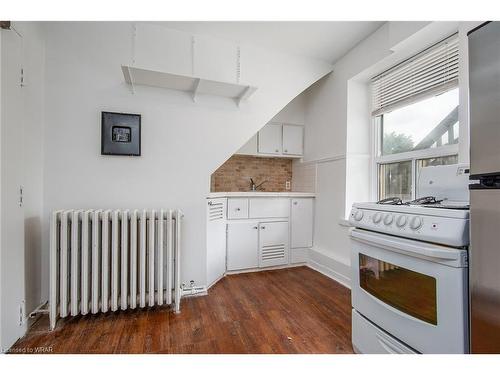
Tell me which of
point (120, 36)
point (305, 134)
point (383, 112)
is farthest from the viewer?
point (305, 134)

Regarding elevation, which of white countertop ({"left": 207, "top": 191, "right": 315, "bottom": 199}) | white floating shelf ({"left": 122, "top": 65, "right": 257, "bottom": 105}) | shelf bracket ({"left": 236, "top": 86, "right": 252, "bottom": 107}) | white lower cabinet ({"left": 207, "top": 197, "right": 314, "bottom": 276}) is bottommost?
white lower cabinet ({"left": 207, "top": 197, "right": 314, "bottom": 276})

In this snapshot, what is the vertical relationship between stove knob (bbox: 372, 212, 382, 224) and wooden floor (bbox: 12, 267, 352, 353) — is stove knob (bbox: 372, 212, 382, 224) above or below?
above

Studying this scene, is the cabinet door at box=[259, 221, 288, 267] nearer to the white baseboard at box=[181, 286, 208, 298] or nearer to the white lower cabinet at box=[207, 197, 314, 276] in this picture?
the white lower cabinet at box=[207, 197, 314, 276]

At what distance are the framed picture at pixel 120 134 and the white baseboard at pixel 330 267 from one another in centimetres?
238

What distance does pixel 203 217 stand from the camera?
7.88ft

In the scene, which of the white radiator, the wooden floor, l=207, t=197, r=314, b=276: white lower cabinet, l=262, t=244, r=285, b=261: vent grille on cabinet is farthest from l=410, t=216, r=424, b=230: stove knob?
l=262, t=244, r=285, b=261: vent grille on cabinet

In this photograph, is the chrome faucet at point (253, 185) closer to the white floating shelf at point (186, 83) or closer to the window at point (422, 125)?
the white floating shelf at point (186, 83)

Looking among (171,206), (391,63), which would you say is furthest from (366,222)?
(391,63)

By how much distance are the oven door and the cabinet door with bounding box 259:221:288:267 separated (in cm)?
165

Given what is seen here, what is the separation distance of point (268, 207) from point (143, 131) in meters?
1.67

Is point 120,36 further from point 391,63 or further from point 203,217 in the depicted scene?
point 391,63

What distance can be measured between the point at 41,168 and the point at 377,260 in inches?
99.6

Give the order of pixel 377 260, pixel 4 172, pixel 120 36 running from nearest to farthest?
pixel 377 260 → pixel 4 172 → pixel 120 36

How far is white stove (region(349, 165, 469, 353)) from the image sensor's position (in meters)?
1.01
